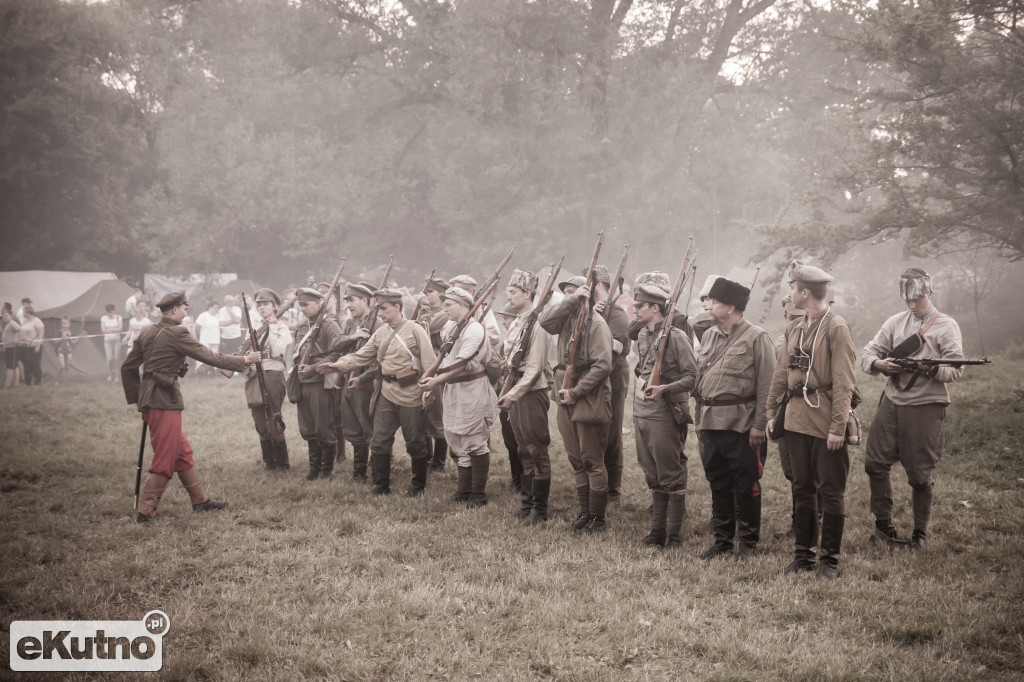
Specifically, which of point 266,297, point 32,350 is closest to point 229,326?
point 32,350

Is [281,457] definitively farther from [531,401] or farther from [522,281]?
[522,281]

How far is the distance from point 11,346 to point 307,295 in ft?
43.3

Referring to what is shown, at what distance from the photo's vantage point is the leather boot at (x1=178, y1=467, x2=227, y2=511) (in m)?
7.91

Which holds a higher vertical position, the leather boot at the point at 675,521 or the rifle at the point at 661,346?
the rifle at the point at 661,346

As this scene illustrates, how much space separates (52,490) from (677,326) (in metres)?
7.72

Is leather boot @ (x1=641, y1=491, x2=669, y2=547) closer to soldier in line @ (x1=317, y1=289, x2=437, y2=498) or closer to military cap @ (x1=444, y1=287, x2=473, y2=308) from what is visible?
military cap @ (x1=444, y1=287, x2=473, y2=308)

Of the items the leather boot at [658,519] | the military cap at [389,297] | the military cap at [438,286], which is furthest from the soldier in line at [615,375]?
the military cap at [438,286]

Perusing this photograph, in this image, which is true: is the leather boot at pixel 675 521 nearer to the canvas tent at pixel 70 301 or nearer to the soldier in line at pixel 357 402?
the soldier in line at pixel 357 402

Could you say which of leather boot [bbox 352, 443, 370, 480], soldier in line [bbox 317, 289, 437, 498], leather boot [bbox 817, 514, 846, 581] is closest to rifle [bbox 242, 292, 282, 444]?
leather boot [bbox 352, 443, 370, 480]

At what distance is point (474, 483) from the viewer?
8.17m

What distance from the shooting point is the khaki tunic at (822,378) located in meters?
5.36

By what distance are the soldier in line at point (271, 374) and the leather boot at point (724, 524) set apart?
605cm

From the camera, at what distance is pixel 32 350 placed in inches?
Answer: 739

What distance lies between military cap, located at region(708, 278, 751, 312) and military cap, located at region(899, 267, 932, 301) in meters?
1.37
